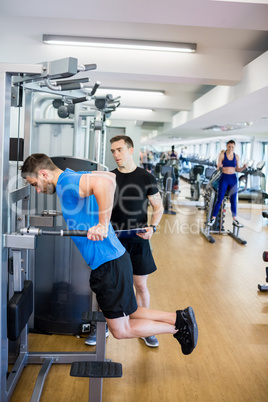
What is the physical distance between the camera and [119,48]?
470 centimetres

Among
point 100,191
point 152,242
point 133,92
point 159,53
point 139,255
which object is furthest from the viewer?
point 133,92

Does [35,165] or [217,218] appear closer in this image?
[35,165]

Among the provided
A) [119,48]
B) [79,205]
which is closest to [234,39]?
[119,48]

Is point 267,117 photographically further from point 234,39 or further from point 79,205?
point 79,205

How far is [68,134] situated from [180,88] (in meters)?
3.43

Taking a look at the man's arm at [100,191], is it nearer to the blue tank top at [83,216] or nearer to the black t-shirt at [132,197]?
the blue tank top at [83,216]

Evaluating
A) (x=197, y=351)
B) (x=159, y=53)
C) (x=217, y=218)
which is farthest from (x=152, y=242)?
(x=197, y=351)

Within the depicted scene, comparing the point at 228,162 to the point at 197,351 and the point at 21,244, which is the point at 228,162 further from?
the point at 21,244

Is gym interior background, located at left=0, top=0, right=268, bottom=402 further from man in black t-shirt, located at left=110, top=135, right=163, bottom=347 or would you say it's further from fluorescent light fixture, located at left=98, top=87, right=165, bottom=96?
fluorescent light fixture, located at left=98, top=87, right=165, bottom=96

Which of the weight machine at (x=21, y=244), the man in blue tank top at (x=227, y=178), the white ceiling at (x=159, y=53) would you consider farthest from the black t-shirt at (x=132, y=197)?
the man in blue tank top at (x=227, y=178)

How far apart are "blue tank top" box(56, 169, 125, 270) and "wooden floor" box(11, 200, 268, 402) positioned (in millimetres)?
843

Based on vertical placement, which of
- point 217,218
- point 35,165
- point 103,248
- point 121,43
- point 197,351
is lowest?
point 197,351

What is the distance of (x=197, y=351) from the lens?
2.80 meters

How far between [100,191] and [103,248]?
→ 35 centimetres
